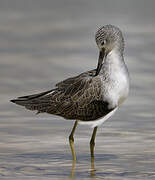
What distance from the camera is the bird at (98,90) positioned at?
10961mm

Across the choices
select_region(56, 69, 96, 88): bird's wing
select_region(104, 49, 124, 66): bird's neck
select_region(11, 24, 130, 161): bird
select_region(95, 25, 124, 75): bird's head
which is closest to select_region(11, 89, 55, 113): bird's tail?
select_region(11, 24, 130, 161): bird

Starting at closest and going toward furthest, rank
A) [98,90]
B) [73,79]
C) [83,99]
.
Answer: [98,90] < [83,99] < [73,79]

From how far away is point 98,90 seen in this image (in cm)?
1104

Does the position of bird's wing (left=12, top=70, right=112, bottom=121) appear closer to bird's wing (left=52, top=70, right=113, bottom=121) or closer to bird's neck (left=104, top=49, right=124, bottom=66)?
bird's wing (left=52, top=70, right=113, bottom=121)

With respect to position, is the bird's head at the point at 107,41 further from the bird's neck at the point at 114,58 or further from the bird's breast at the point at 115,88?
the bird's breast at the point at 115,88

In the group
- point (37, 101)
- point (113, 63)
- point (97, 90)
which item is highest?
point (113, 63)

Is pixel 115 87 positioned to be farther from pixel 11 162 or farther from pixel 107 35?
pixel 11 162

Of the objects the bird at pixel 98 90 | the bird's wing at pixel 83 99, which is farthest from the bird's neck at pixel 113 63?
the bird's wing at pixel 83 99

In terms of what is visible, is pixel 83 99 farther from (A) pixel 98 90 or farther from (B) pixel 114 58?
(B) pixel 114 58

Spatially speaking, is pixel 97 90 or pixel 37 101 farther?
pixel 37 101

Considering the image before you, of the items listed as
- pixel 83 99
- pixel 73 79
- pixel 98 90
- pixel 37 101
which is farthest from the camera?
pixel 37 101

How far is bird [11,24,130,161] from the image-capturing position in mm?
10961

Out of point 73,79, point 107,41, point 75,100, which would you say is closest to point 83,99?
point 75,100

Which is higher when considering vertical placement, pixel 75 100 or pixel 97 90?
pixel 97 90
